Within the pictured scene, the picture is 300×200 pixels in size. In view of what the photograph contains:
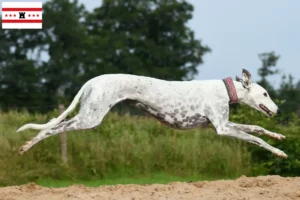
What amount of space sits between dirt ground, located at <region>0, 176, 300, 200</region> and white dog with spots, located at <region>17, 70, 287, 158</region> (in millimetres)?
627

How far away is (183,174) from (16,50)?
19751 millimetres

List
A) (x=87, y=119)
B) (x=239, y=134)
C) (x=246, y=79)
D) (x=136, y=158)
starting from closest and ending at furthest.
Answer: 1. (x=87, y=119)
2. (x=239, y=134)
3. (x=246, y=79)
4. (x=136, y=158)

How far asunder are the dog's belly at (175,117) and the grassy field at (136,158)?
566cm

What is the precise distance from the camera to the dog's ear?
396 inches

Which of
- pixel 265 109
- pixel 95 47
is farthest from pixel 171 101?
pixel 95 47

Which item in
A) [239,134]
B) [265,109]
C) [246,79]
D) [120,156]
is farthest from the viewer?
[120,156]

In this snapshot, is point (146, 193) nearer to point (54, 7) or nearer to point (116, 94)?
point (116, 94)

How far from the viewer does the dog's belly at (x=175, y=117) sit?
9773 mm

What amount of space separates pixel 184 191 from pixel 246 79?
165 cm

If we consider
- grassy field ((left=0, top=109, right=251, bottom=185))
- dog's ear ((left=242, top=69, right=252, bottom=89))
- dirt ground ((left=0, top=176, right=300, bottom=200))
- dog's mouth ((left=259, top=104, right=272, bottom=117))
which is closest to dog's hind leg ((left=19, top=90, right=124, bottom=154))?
dirt ground ((left=0, top=176, right=300, bottom=200))

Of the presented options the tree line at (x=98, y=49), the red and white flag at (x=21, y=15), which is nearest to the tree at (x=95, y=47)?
the tree line at (x=98, y=49)

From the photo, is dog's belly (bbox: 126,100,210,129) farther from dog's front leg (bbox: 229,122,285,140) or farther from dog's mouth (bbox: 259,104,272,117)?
dog's mouth (bbox: 259,104,272,117)

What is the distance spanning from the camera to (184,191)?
32.4 feet

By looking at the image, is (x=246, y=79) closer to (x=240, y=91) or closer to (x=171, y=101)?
(x=240, y=91)
